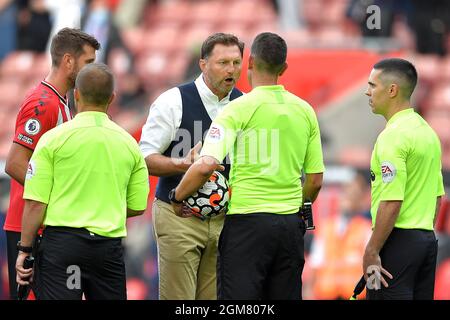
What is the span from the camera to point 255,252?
5.65 m

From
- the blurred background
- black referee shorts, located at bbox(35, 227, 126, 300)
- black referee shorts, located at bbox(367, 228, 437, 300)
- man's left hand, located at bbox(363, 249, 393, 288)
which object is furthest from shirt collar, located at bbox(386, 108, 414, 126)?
the blurred background

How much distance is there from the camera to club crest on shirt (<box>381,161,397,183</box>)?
5664 mm

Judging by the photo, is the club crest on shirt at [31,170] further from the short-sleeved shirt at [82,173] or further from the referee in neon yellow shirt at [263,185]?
the referee in neon yellow shirt at [263,185]

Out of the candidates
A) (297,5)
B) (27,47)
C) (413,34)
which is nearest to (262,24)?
(297,5)

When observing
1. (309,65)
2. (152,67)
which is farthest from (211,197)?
(152,67)

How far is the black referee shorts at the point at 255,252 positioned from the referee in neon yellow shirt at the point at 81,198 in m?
0.57

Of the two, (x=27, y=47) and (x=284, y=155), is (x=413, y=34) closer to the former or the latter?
(x=27, y=47)

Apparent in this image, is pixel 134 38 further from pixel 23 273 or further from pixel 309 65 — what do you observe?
pixel 23 273

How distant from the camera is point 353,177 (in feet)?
35.4

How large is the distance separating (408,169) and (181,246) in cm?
134

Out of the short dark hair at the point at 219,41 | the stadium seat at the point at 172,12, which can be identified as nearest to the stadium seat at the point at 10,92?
the stadium seat at the point at 172,12

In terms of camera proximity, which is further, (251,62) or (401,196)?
(251,62)

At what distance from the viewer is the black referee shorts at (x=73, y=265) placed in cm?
538
